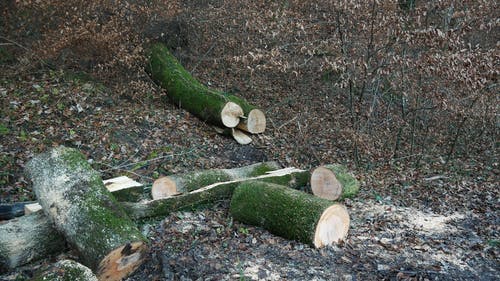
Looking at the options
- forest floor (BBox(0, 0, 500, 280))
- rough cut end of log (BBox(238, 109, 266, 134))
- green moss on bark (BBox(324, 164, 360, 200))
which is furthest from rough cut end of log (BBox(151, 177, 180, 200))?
rough cut end of log (BBox(238, 109, 266, 134))

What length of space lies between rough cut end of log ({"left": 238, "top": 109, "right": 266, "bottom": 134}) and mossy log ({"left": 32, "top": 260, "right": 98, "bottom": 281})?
575 cm

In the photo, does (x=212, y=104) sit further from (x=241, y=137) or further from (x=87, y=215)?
(x=87, y=215)

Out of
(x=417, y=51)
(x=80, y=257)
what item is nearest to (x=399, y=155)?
(x=417, y=51)

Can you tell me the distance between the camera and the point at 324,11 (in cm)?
995

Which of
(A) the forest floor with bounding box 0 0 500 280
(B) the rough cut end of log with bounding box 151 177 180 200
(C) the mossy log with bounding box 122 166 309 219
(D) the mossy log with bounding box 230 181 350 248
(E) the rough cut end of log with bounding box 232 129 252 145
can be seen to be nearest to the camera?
(A) the forest floor with bounding box 0 0 500 280

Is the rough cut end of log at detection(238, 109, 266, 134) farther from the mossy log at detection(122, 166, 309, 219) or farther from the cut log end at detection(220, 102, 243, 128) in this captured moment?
the mossy log at detection(122, 166, 309, 219)

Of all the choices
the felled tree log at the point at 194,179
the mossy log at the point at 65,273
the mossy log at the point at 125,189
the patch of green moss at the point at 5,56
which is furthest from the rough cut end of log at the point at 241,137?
the mossy log at the point at 65,273

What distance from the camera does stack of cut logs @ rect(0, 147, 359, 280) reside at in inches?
174

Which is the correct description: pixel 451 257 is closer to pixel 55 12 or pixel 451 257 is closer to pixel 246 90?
pixel 246 90

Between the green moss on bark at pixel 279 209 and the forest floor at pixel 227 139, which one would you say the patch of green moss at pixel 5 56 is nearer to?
the forest floor at pixel 227 139

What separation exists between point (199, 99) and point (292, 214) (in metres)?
4.75

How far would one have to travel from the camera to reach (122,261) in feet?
14.6

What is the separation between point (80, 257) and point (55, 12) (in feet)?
21.6

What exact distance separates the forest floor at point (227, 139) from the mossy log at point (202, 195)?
185 mm
